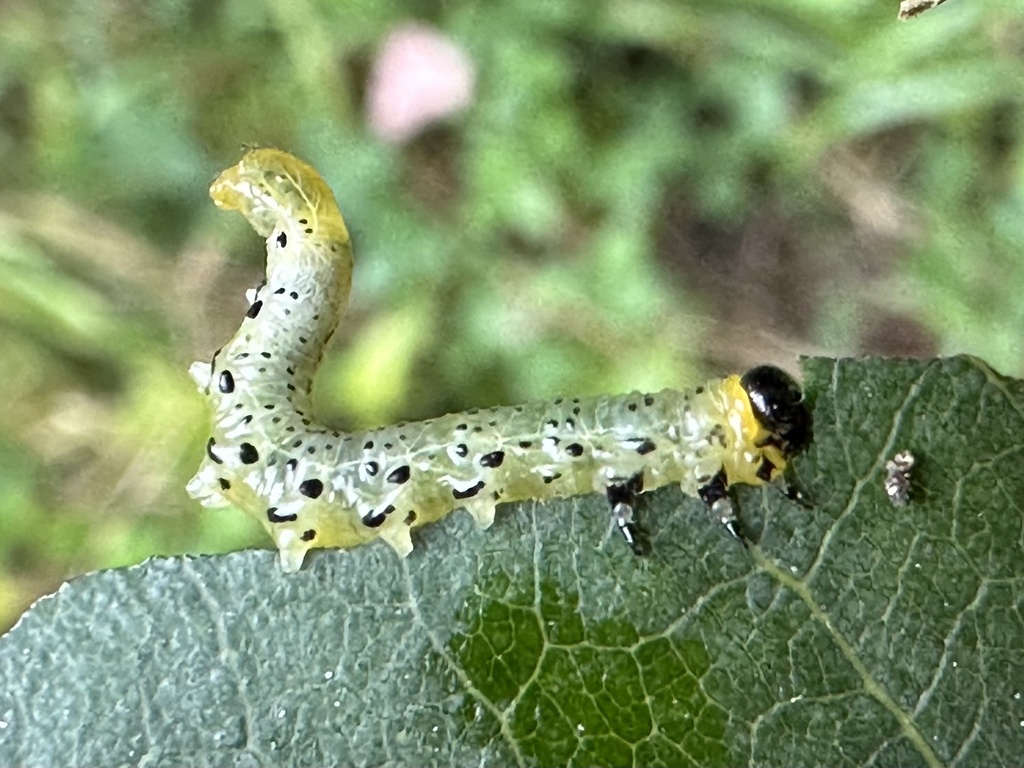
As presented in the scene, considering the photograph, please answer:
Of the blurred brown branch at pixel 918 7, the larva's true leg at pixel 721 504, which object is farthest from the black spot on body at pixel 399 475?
the blurred brown branch at pixel 918 7

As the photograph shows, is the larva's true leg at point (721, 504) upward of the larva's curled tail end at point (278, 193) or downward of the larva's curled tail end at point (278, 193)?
downward

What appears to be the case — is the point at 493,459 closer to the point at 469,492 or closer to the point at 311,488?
the point at 469,492

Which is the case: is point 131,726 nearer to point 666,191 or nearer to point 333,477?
point 333,477

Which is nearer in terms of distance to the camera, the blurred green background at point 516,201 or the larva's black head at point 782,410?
the larva's black head at point 782,410

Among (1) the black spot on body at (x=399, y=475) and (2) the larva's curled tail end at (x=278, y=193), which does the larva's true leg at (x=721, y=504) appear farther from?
(2) the larva's curled tail end at (x=278, y=193)

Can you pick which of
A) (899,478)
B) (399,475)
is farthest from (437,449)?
(899,478)

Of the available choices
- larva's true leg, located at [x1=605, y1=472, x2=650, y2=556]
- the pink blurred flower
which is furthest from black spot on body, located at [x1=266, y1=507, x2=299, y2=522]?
the pink blurred flower

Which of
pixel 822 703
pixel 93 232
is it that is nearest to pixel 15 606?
pixel 93 232

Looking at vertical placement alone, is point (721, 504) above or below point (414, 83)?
below

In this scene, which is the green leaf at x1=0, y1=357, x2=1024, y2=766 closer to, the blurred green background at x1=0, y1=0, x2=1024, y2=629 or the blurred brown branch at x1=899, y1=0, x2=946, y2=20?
the blurred brown branch at x1=899, y1=0, x2=946, y2=20
